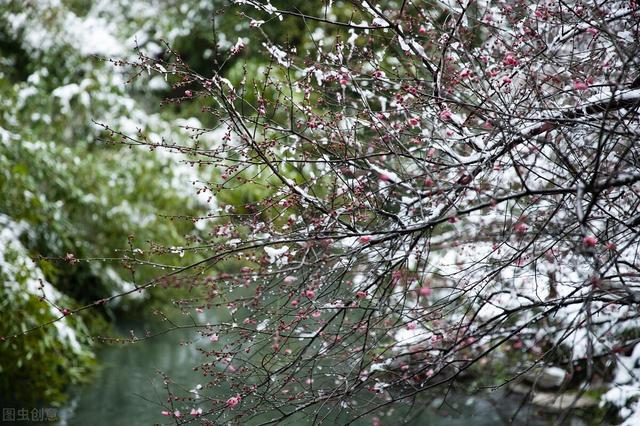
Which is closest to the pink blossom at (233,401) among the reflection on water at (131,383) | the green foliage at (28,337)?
the reflection on water at (131,383)

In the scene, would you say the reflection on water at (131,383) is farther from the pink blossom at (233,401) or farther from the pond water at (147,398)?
the pink blossom at (233,401)

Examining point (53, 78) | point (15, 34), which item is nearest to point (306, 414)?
point (53, 78)

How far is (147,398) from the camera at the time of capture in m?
6.04

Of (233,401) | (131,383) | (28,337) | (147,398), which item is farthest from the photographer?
(131,383)

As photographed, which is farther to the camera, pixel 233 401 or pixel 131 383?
pixel 131 383

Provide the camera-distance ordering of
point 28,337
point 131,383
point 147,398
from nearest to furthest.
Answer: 1. point 28,337
2. point 147,398
3. point 131,383

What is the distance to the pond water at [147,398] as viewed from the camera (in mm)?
5285

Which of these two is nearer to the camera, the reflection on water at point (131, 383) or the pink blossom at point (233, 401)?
the pink blossom at point (233, 401)

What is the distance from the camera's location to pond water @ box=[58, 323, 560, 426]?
17.3 ft

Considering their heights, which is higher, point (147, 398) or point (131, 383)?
point (131, 383)

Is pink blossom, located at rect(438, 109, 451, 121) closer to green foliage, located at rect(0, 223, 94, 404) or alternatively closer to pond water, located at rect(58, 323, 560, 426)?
pond water, located at rect(58, 323, 560, 426)

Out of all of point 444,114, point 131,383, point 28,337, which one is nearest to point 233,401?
point 444,114

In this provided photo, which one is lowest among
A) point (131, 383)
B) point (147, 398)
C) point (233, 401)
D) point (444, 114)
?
point (233, 401)

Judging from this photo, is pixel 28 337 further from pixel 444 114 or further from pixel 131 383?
pixel 444 114
